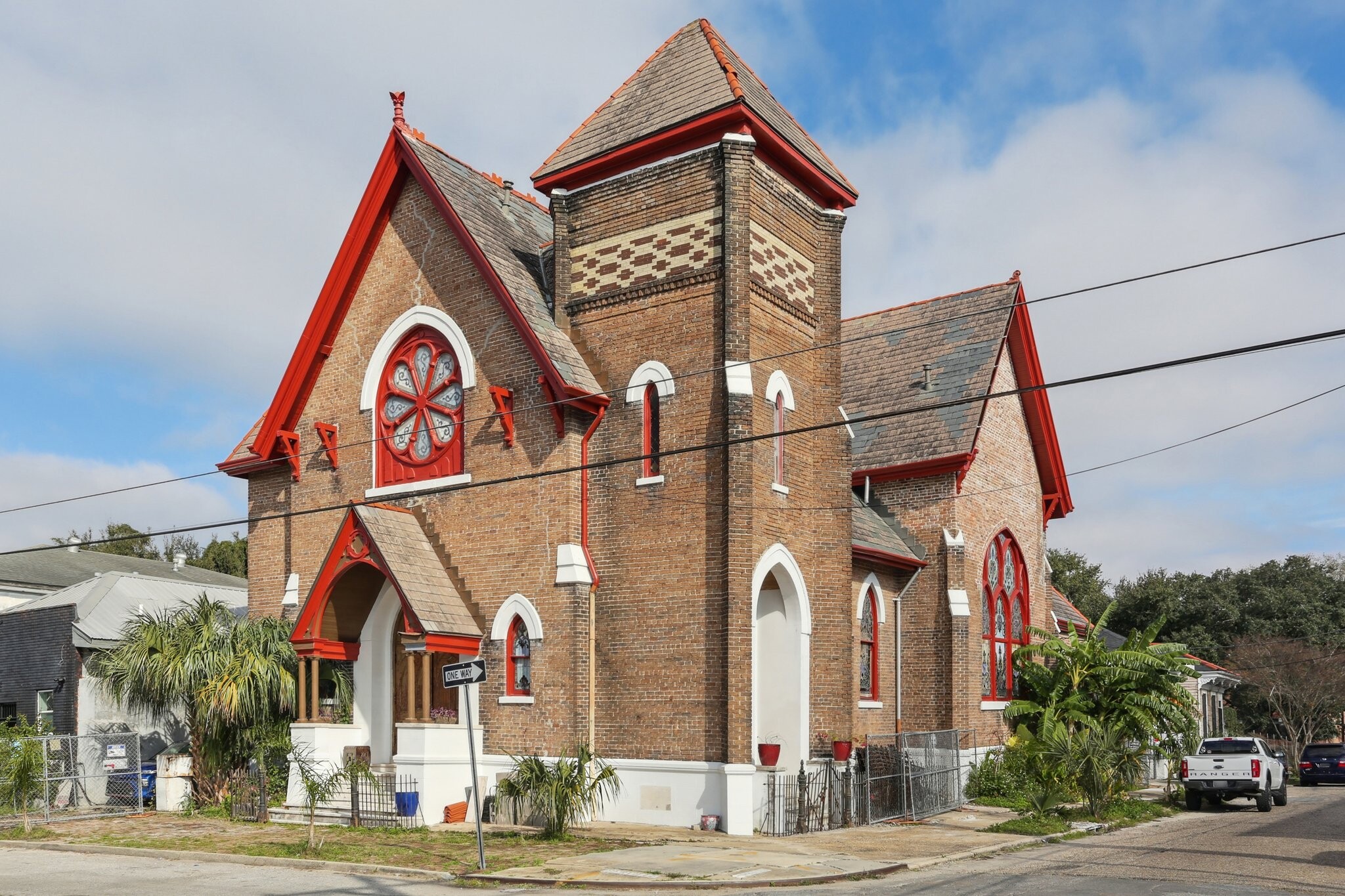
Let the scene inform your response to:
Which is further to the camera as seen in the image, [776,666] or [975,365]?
[975,365]

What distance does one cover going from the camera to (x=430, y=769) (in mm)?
20203

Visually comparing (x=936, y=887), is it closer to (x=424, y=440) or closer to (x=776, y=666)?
(x=776, y=666)

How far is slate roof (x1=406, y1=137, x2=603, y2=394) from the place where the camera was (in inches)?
849

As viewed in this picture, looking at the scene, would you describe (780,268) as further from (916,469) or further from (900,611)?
(900,611)

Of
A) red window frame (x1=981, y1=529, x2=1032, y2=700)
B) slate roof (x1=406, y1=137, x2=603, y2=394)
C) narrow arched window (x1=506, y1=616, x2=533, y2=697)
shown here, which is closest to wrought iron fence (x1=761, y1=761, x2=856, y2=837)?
narrow arched window (x1=506, y1=616, x2=533, y2=697)

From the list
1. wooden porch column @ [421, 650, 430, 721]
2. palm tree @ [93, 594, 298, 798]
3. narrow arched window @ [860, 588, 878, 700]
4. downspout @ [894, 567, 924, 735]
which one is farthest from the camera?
downspout @ [894, 567, 924, 735]

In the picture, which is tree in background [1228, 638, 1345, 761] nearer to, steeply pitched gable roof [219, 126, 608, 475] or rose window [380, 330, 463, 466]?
steeply pitched gable roof [219, 126, 608, 475]

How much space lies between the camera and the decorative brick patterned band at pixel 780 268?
21250 mm

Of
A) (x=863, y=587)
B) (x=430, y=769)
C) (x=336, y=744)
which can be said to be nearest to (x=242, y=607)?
(x=336, y=744)

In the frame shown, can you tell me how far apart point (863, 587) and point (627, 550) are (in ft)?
21.5

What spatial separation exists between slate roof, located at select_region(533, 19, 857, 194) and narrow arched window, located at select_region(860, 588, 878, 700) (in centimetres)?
858

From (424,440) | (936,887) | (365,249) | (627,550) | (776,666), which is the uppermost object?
(365,249)

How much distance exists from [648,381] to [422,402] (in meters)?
5.11

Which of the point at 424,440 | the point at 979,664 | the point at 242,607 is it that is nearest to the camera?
the point at 424,440
